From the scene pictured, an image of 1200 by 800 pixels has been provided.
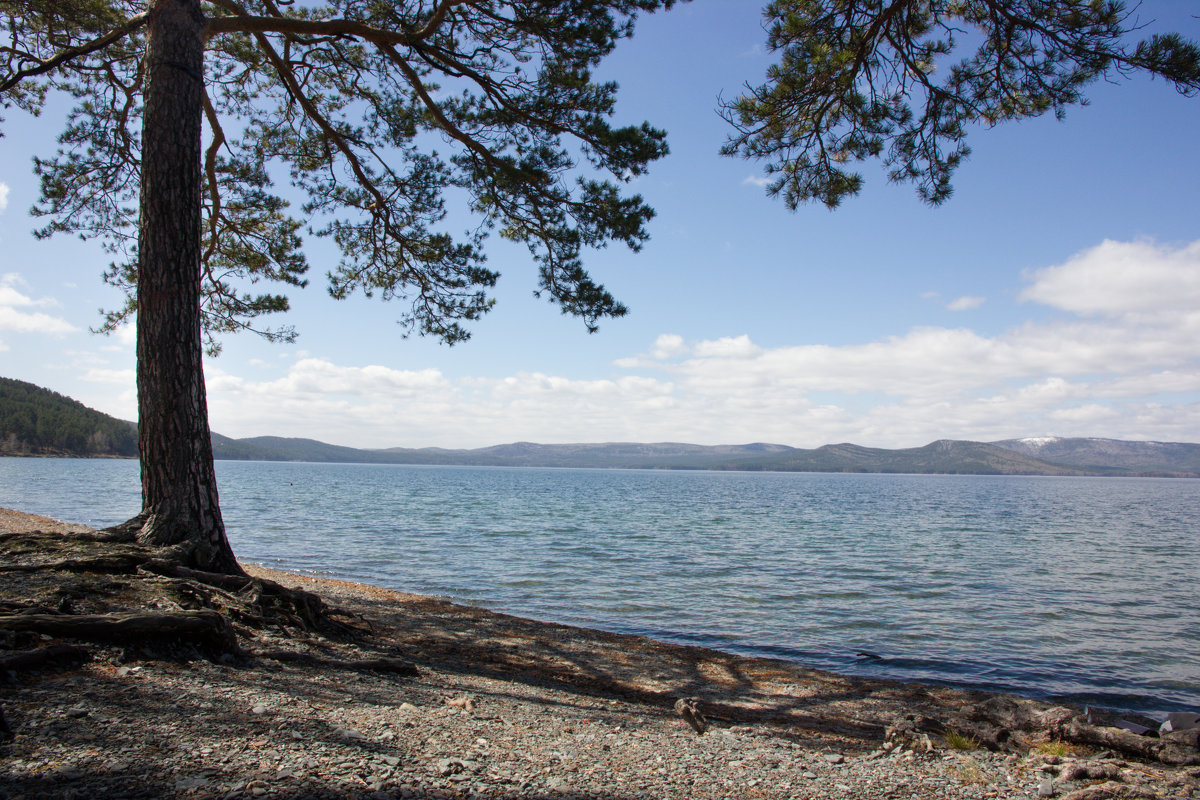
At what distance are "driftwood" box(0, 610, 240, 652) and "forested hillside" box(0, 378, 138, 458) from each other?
539 feet

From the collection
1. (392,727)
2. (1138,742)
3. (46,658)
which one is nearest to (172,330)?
(46,658)

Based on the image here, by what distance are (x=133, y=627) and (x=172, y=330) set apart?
320 centimetres

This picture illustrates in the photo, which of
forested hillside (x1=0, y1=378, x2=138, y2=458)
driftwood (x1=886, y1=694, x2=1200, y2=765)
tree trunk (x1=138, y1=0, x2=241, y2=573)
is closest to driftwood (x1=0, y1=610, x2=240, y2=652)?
tree trunk (x1=138, y1=0, x2=241, y2=573)

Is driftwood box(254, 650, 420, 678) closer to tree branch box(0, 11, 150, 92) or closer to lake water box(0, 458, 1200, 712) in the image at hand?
lake water box(0, 458, 1200, 712)

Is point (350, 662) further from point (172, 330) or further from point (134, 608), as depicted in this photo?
point (172, 330)

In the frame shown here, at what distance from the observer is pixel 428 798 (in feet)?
9.92

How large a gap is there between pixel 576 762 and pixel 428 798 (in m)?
1.25

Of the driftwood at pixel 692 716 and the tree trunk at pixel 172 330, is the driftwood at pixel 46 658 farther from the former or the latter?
the driftwood at pixel 692 716

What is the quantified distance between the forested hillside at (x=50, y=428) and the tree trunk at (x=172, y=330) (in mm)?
Answer: 161913

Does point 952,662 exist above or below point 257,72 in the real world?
below

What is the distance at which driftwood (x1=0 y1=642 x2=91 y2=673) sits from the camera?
12.2 feet

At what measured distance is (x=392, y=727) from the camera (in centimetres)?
399

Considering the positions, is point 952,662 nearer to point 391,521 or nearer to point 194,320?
point 194,320

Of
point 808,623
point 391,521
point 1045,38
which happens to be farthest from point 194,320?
point 391,521
